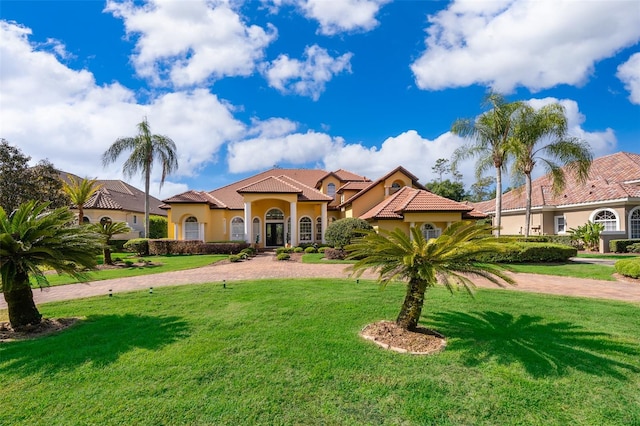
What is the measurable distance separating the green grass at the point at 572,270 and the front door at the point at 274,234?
745 inches

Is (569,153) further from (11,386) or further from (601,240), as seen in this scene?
(11,386)

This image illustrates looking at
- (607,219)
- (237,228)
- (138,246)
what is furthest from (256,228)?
(607,219)

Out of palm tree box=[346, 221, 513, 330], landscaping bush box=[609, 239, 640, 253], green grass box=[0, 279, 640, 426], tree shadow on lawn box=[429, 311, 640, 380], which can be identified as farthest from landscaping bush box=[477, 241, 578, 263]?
palm tree box=[346, 221, 513, 330]

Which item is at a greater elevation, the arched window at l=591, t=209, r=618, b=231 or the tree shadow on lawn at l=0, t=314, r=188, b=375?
the arched window at l=591, t=209, r=618, b=231

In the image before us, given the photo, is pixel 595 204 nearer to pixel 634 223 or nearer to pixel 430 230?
pixel 634 223

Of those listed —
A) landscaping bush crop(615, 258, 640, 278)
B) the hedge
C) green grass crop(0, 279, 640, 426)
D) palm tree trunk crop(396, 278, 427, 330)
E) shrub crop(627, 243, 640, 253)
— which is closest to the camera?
green grass crop(0, 279, 640, 426)

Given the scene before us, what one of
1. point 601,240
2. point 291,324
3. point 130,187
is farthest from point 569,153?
point 130,187

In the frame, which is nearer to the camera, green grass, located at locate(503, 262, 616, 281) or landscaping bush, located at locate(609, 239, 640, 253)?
green grass, located at locate(503, 262, 616, 281)

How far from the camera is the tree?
22453 mm

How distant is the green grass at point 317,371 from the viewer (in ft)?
12.3

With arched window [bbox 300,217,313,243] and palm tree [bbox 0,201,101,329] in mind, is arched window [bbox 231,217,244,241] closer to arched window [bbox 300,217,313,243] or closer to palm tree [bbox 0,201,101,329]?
arched window [bbox 300,217,313,243]

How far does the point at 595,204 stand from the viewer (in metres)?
23.9

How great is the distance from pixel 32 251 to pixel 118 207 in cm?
2855

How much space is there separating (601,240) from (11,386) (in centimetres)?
3031
